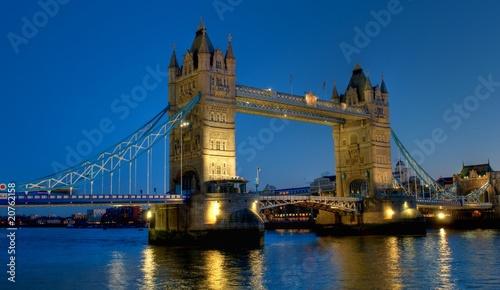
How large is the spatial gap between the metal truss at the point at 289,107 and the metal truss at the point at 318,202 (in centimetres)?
974

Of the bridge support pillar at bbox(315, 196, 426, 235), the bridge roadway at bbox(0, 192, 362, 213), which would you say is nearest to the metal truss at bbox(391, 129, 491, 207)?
the bridge support pillar at bbox(315, 196, 426, 235)

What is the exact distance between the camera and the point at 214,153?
5503cm

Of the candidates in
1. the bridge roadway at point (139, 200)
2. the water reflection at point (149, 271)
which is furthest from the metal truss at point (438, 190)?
the water reflection at point (149, 271)

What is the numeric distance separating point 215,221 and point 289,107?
1960 cm

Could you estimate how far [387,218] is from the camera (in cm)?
7219

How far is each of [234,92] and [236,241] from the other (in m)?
16.2

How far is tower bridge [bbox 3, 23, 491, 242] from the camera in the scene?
165 ft

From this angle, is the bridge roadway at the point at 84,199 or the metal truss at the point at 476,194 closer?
the bridge roadway at the point at 84,199

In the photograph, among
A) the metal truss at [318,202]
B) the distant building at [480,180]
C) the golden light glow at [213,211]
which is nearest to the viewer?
the golden light glow at [213,211]

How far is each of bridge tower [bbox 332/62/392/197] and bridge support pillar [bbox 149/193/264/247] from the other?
27595 mm

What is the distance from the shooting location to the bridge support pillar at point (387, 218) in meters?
71.5

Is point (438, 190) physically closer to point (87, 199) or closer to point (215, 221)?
point (215, 221)

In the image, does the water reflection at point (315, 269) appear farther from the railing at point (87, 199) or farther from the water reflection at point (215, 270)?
the railing at point (87, 199)

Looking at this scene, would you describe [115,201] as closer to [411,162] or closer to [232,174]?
[232,174]
